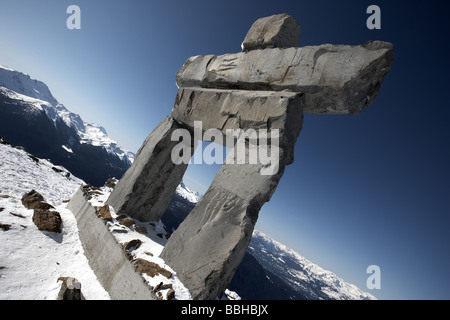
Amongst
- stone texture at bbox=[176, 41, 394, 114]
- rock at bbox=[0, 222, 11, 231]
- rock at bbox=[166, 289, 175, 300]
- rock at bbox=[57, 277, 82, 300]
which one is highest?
stone texture at bbox=[176, 41, 394, 114]

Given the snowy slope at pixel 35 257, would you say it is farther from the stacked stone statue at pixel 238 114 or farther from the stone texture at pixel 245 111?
the stone texture at pixel 245 111

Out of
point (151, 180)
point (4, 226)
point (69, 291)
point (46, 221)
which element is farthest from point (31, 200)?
point (69, 291)

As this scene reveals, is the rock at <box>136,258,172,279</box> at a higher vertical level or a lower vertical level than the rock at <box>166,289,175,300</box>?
lower

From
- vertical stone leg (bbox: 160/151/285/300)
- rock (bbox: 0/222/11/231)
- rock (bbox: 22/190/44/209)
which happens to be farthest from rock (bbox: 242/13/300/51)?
rock (bbox: 22/190/44/209)

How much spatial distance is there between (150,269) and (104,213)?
1.82 m

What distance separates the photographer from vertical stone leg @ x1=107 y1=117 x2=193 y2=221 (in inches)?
170

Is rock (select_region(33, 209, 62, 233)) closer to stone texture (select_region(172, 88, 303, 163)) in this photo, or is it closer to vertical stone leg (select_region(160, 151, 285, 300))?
vertical stone leg (select_region(160, 151, 285, 300))

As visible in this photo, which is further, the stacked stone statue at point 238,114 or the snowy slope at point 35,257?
the stacked stone statue at point 238,114

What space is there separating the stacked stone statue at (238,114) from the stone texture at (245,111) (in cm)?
2

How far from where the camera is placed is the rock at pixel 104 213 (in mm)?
3754

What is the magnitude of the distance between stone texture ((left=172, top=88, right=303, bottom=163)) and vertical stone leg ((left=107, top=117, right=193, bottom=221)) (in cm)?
63

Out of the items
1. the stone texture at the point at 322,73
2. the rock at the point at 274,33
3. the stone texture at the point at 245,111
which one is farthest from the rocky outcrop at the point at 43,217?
the rock at the point at 274,33
